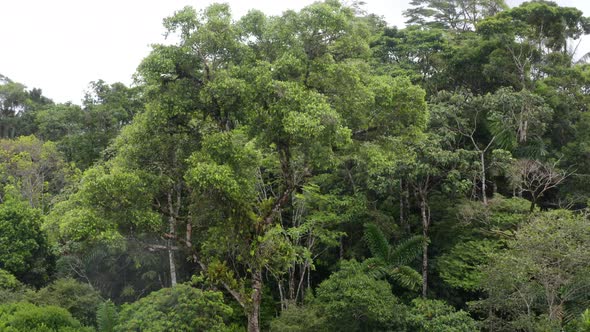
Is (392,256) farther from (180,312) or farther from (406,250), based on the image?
(180,312)

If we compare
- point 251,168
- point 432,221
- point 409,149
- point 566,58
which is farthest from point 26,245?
point 566,58

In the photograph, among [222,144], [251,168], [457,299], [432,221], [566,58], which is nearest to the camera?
[222,144]

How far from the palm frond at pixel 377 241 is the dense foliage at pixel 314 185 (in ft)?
0.14

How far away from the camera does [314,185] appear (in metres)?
11.8

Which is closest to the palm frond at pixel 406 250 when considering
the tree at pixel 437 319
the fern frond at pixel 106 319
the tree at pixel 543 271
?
the tree at pixel 437 319

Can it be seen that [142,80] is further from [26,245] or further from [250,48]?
[26,245]

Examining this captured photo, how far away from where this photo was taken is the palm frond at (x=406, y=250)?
1277 cm

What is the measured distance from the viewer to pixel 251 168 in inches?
322

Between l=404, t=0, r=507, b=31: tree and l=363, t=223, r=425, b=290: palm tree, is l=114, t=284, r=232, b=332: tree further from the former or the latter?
l=404, t=0, r=507, b=31: tree

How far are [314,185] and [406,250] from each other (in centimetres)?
331

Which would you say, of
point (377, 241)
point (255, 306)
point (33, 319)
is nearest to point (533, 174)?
point (377, 241)

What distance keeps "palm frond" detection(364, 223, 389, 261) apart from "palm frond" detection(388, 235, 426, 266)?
195 mm

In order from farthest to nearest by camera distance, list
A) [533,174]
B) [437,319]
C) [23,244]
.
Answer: [23,244], [533,174], [437,319]

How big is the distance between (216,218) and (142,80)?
2.81m
